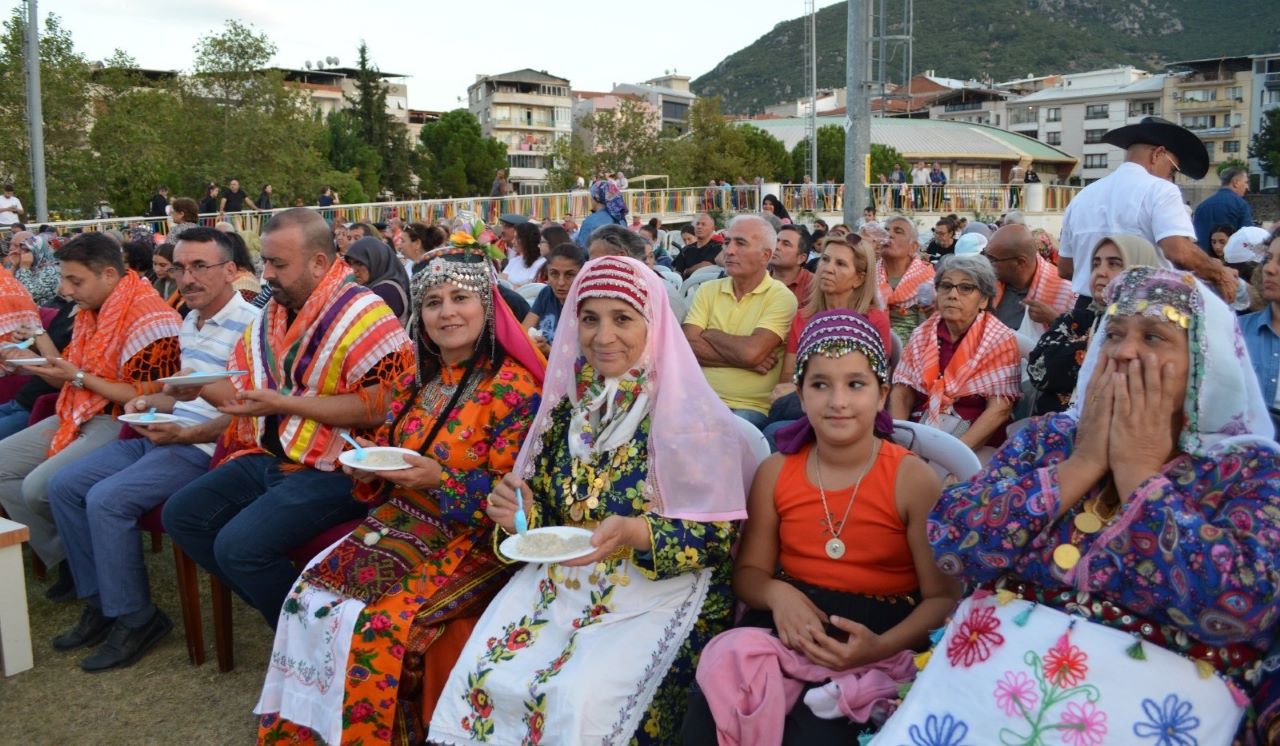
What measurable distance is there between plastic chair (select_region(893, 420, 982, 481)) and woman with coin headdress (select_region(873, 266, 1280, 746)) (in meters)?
0.52

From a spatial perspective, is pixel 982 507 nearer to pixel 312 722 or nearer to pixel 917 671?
pixel 917 671

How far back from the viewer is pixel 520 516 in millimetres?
2688

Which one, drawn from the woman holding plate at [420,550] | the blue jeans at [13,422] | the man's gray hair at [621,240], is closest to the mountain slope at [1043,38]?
the man's gray hair at [621,240]

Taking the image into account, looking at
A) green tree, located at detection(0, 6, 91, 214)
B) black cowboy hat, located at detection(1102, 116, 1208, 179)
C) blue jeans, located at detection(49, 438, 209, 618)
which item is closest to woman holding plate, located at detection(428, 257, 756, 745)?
blue jeans, located at detection(49, 438, 209, 618)

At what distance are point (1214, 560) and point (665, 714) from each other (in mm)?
1396

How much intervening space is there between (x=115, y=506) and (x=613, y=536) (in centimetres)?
243

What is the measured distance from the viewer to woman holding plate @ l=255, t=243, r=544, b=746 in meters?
2.87

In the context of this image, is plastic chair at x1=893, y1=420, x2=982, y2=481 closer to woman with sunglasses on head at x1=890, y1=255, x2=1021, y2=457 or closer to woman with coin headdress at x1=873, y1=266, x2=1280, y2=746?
woman with coin headdress at x1=873, y1=266, x2=1280, y2=746

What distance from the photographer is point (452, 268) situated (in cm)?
327

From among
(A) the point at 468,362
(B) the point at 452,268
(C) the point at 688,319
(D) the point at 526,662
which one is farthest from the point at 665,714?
(C) the point at 688,319

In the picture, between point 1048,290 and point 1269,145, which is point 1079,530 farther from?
point 1269,145

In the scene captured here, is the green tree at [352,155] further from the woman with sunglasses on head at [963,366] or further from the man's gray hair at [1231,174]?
the woman with sunglasses on head at [963,366]

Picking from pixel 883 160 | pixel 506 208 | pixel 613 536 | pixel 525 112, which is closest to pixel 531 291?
pixel 613 536

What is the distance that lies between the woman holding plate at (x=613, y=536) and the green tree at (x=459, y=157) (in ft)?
168
